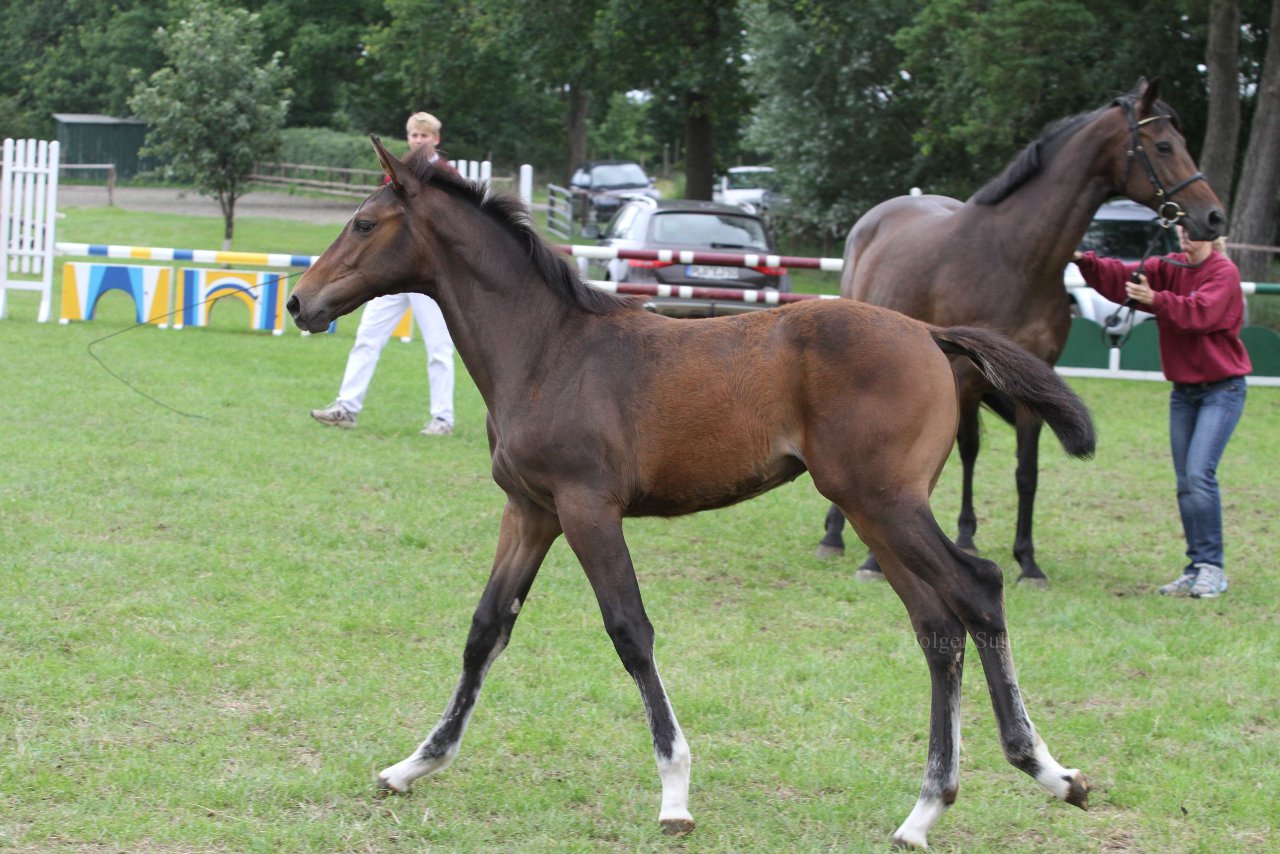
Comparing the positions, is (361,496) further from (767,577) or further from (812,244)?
(812,244)

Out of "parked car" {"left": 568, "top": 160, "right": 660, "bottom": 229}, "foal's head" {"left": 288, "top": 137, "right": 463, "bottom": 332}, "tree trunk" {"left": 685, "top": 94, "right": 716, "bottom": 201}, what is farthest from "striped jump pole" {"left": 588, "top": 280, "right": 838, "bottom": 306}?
"parked car" {"left": 568, "top": 160, "right": 660, "bottom": 229}

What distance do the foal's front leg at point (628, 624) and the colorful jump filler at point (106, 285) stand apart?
39.3 ft

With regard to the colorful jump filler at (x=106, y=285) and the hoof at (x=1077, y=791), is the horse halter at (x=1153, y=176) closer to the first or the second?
the hoof at (x=1077, y=791)

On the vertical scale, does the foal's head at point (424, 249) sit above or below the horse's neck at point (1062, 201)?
below

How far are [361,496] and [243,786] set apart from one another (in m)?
4.18

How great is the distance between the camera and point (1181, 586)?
23.2 ft

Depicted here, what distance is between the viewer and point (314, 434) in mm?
9977

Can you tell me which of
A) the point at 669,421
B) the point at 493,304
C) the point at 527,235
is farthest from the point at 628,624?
the point at 527,235

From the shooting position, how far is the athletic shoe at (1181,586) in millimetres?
7059

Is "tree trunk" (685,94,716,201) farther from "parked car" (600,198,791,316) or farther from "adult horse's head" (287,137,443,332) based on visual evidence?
"adult horse's head" (287,137,443,332)

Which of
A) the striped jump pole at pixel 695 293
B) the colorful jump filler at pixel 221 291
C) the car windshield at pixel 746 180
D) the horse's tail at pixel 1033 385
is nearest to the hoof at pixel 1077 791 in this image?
the horse's tail at pixel 1033 385

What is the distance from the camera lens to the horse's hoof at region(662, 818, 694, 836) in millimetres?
4004

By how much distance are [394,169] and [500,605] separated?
59.7 inches

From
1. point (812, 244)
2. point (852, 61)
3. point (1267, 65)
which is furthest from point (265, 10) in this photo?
point (1267, 65)
